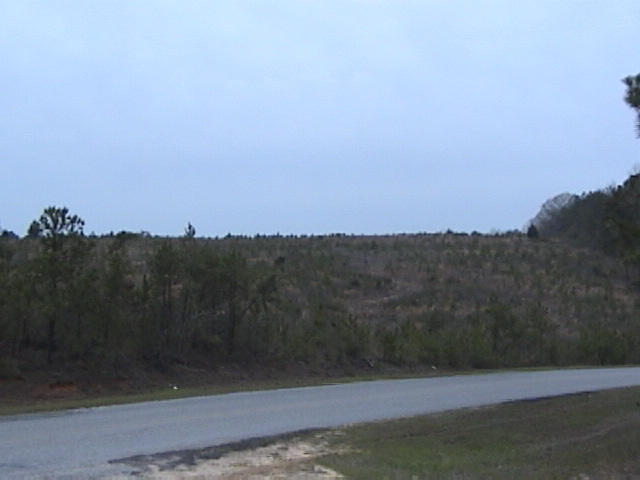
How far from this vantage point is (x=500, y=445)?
15336 mm

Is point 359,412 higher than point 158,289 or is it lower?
lower

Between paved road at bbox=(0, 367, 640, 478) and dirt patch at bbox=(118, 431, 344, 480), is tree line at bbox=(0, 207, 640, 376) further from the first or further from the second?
dirt patch at bbox=(118, 431, 344, 480)

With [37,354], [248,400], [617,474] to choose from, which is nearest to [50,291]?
[37,354]

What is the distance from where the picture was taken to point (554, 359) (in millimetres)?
38875

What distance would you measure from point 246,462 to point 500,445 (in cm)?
430

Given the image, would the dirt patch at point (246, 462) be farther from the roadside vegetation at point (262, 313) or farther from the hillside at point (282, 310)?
the hillside at point (282, 310)

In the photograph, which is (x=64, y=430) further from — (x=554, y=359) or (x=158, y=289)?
(x=554, y=359)

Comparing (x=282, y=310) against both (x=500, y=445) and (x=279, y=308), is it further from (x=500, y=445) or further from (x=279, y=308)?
(x=500, y=445)

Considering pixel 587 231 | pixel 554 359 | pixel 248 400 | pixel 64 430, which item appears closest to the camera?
pixel 64 430

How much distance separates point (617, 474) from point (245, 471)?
16.0 ft

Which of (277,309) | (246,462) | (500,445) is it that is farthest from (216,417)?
(277,309)

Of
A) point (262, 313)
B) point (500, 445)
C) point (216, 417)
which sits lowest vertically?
point (500, 445)

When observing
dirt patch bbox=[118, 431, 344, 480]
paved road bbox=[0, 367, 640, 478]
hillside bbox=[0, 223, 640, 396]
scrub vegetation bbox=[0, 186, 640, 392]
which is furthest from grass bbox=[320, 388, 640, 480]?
hillside bbox=[0, 223, 640, 396]

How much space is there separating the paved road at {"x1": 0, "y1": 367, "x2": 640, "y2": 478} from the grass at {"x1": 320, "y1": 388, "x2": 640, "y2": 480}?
1549 mm
